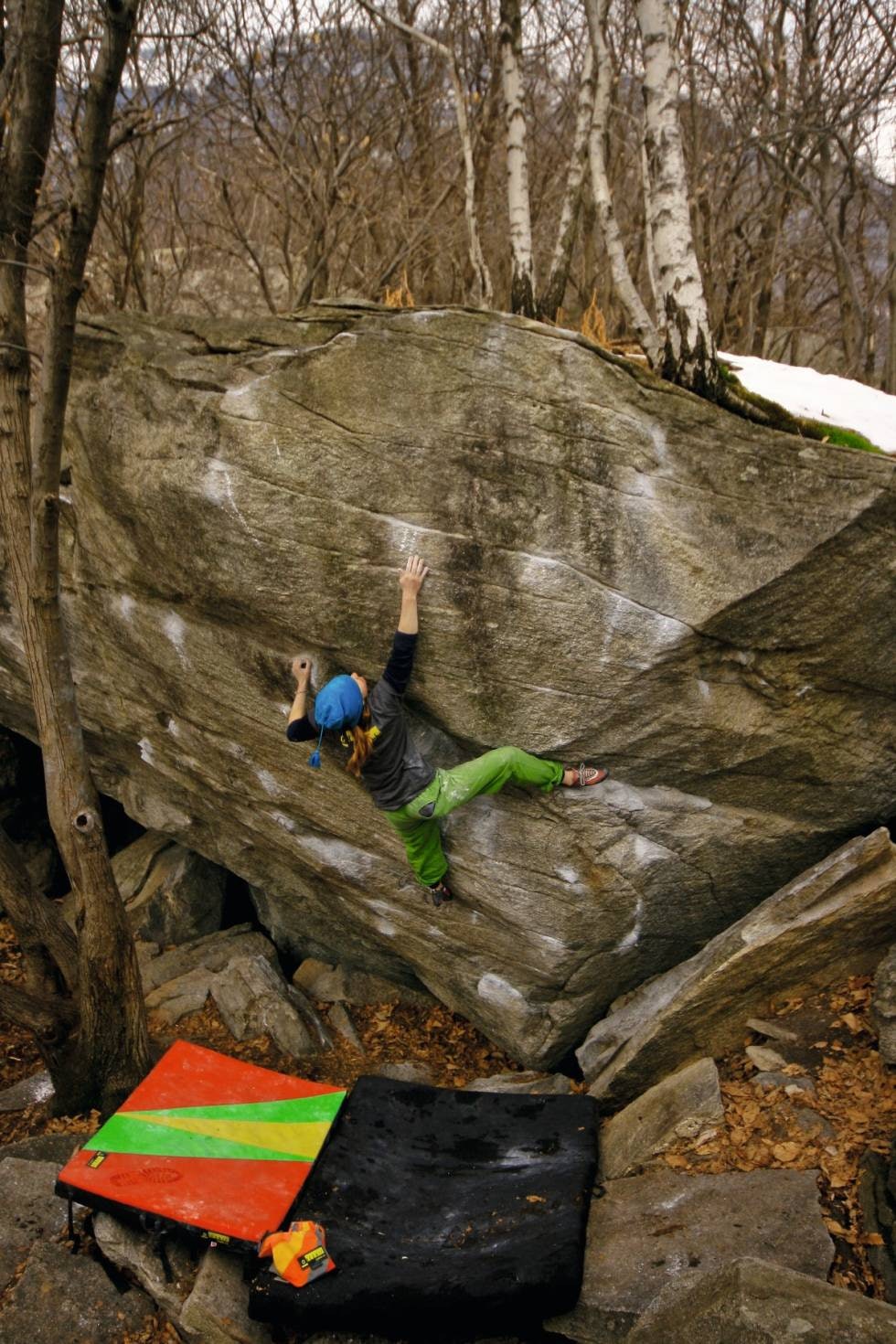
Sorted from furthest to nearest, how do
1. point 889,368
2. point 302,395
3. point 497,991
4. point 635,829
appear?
point 889,368, point 497,991, point 635,829, point 302,395

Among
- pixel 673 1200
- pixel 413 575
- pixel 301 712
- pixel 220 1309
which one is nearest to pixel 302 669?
pixel 301 712

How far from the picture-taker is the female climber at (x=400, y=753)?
602 cm

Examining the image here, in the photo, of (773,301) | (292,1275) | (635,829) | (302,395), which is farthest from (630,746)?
(773,301)

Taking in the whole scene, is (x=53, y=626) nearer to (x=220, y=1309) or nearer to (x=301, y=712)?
(x=301, y=712)

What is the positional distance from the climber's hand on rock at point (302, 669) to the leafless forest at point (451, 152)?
226 inches

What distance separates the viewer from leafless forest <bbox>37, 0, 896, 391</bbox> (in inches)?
477

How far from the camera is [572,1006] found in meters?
7.25

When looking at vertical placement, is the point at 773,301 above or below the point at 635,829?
above

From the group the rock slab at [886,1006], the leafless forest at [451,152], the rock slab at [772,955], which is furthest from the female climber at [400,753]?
the leafless forest at [451,152]

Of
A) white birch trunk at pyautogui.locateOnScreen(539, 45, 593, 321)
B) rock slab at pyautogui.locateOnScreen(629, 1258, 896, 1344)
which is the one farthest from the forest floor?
white birch trunk at pyautogui.locateOnScreen(539, 45, 593, 321)

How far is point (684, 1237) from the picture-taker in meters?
4.72

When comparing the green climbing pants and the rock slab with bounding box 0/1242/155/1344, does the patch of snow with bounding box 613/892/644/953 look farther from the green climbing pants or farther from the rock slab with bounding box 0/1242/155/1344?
the rock slab with bounding box 0/1242/155/1344

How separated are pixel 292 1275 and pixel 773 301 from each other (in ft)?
62.3

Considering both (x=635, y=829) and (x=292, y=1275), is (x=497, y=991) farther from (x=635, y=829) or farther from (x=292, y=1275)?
(x=292, y=1275)
